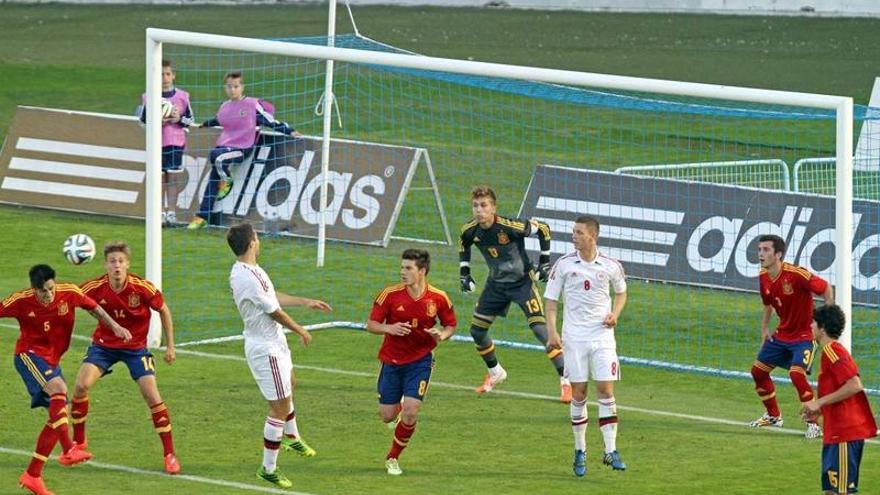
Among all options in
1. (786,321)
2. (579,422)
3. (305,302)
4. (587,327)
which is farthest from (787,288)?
(305,302)

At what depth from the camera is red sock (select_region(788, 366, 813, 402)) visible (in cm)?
1509

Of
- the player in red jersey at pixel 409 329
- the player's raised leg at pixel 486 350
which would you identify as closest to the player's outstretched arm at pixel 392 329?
the player in red jersey at pixel 409 329

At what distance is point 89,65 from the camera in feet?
132

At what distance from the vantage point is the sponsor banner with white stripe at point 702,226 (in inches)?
818

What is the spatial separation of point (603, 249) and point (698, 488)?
894cm

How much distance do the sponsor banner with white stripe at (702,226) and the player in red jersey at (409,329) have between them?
319 inches

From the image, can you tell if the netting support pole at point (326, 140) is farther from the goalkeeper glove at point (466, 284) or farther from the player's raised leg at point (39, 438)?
the player's raised leg at point (39, 438)

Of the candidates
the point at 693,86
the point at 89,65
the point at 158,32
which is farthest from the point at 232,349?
the point at 89,65

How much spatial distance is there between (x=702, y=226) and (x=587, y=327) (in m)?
7.98

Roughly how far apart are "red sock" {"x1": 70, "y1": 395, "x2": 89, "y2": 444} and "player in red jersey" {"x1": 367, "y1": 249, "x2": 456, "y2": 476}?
2375mm

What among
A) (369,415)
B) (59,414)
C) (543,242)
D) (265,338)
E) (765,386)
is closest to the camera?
(59,414)

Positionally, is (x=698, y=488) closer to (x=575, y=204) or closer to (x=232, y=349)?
(x=232, y=349)

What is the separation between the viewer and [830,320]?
12.1 metres

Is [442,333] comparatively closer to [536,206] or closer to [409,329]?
[409,329]
